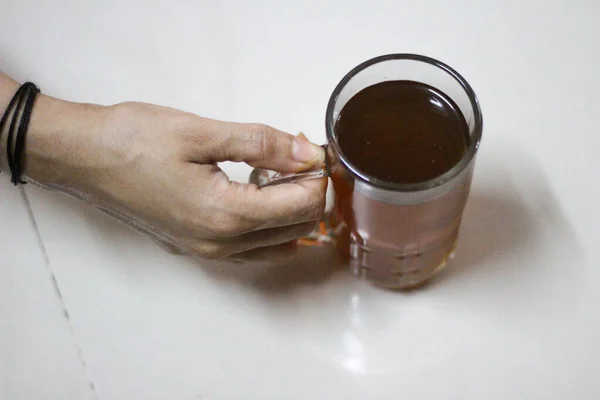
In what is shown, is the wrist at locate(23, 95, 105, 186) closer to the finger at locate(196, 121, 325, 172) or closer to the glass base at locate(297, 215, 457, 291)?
the finger at locate(196, 121, 325, 172)

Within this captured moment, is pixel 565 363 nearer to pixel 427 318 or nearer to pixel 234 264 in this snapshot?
pixel 427 318

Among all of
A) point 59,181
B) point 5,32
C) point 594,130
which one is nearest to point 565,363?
point 594,130

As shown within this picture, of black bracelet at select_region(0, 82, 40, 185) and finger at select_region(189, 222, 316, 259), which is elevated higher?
black bracelet at select_region(0, 82, 40, 185)

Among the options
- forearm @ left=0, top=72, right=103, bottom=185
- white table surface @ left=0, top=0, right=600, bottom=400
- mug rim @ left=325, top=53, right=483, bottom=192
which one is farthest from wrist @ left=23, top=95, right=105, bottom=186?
mug rim @ left=325, top=53, right=483, bottom=192

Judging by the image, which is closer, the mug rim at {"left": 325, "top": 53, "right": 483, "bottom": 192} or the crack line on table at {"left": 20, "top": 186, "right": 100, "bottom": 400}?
the mug rim at {"left": 325, "top": 53, "right": 483, "bottom": 192}

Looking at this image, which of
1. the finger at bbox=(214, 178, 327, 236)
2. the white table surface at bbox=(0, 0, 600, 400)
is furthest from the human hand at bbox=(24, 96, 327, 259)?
the white table surface at bbox=(0, 0, 600, 400)

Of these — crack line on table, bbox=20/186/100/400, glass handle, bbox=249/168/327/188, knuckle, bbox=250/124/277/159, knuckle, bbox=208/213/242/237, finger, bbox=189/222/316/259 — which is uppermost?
knuckle, bbox=250/124/277/159

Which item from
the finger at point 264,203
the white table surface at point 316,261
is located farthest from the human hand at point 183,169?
the white table surface at point 316,261
